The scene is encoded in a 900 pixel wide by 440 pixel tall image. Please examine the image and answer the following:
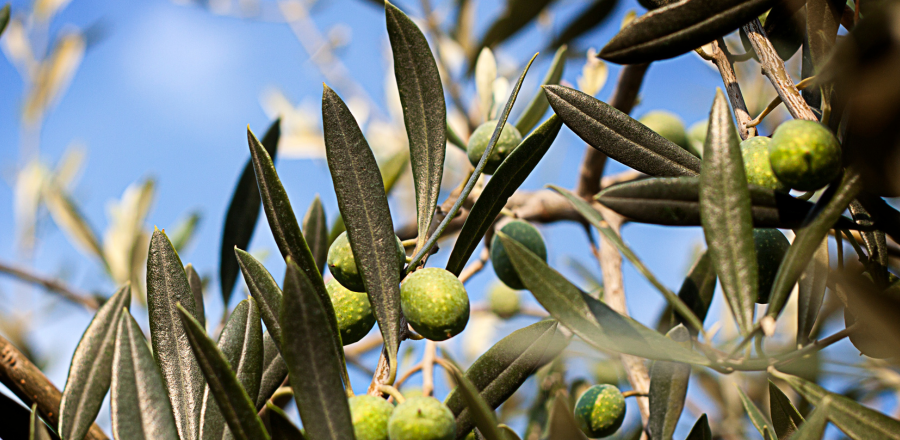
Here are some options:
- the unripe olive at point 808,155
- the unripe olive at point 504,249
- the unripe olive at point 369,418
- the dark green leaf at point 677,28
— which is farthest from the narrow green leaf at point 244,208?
the unripe olive at point 808,155

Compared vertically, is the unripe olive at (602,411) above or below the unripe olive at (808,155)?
below

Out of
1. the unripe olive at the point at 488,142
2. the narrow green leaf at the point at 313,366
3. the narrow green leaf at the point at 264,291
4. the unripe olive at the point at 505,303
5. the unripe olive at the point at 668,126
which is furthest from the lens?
the unripe olive at the point at 505,303

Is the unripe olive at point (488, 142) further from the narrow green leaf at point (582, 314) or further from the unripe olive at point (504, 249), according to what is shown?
the narrow green leaf at point (582, 314)

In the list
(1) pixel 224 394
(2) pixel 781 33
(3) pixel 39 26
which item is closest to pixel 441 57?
(2) pixel 781 33

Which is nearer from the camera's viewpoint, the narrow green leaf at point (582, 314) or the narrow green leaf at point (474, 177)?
the narrow green leaf at point (582, 314)

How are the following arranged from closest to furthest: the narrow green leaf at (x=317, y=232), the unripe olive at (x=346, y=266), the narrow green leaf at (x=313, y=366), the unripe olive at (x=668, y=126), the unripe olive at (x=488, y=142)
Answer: the narrow green leaf at (x=313, y=366) → the unripe olive at (x=346, y=266) → the unripe olive at (x=488, y=142) → the narrow green leaf at (x=317, y=232) → the unripe olive at (x=668, y=126)

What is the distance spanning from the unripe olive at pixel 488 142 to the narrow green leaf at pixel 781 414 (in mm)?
547

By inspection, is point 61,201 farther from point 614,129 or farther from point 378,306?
point 614,129

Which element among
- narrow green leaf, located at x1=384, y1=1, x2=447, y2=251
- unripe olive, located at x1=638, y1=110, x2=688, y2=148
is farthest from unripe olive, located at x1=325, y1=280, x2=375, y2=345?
unripe olive, located at x1=638, y1=110, x2=688, y2=148

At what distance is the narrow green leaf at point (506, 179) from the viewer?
678 mm

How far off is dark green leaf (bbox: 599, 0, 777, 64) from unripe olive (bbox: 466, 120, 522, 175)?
446 millimetres

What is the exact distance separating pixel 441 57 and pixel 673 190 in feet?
5.67

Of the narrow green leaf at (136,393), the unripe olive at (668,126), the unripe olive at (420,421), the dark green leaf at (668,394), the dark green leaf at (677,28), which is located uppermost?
the unripe olive at (668,126)

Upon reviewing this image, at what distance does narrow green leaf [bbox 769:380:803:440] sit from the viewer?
762 mm
